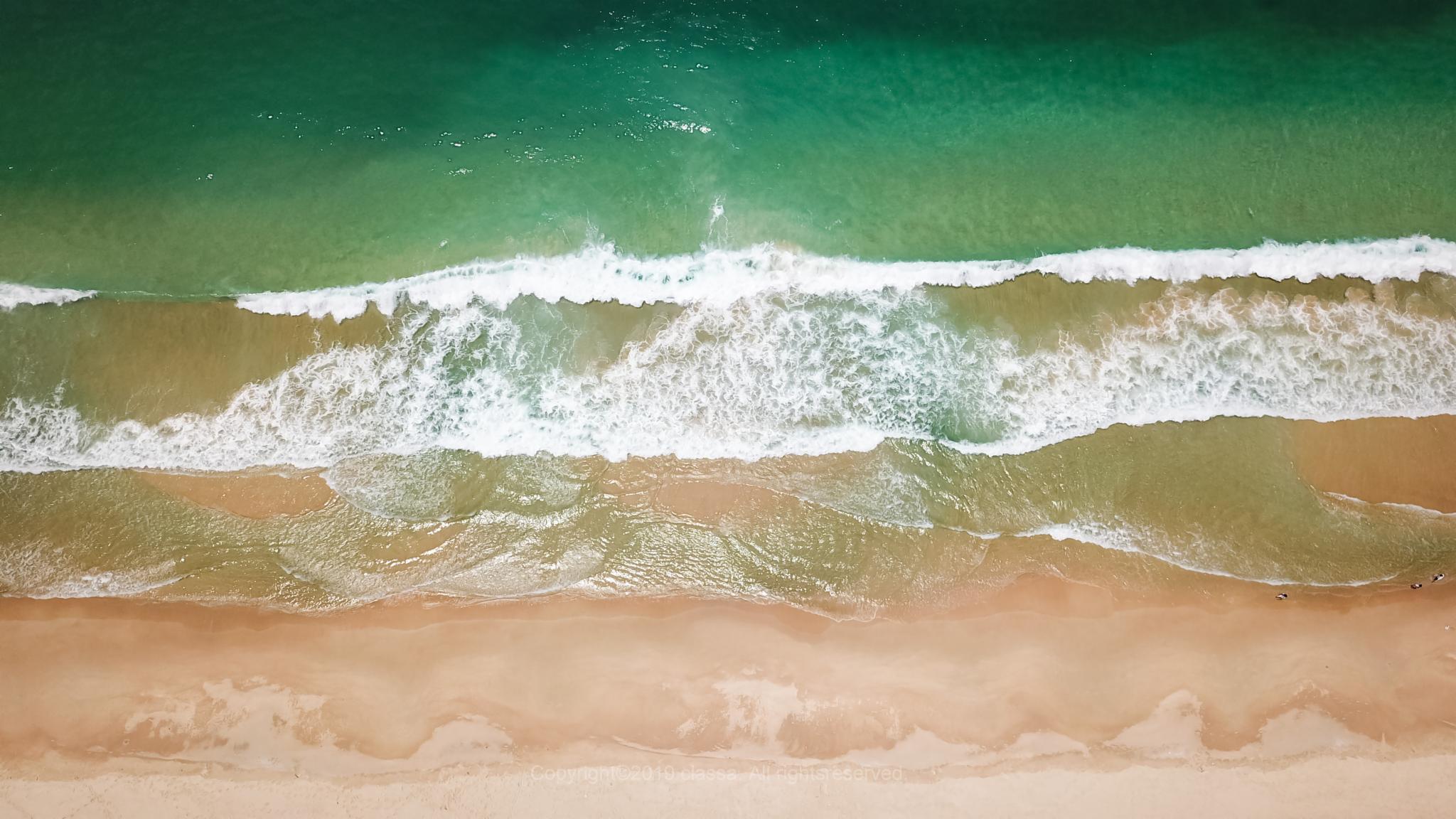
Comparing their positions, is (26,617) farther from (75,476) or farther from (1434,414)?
(1434,414)

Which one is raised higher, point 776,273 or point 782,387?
point 776,273

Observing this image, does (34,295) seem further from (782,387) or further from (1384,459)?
(1384,459)

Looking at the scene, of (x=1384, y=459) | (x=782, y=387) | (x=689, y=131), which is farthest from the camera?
(x=689, y=131)

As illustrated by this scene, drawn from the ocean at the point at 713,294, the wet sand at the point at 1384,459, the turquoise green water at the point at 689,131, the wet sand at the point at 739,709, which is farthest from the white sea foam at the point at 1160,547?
the turquoise green water at the point at 689,131

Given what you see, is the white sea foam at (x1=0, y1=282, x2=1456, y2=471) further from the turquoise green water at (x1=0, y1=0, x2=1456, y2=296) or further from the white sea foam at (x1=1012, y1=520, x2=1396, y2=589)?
the turquoise green water at (x1=0, y1=0, x2=1456, y2=296)

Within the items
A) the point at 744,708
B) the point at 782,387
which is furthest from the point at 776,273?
the point at 744,708

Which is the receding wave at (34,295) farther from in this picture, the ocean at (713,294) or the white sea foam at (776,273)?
the white sea foam at (776,273)

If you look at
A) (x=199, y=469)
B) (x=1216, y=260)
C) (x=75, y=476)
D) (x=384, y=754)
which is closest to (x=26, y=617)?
(x=75, y=476)
